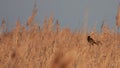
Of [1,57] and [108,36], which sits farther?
[108,36]

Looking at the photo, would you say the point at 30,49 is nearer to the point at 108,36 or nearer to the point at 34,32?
the point at 34,32

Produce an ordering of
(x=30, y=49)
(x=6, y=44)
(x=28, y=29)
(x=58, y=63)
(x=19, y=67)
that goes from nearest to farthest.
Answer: (x=58, y=63)
(x=19, y=67)
(x=30, y=49)
(x=28, y=29)
(x=6, y=44)

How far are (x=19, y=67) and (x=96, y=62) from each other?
920mm

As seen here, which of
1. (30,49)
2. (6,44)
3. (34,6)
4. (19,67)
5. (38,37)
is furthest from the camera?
(38,37)

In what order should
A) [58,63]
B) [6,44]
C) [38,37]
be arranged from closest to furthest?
[58,63], [6,44], [38,37]

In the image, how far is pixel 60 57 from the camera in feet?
1.60

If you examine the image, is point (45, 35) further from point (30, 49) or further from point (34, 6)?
point (34, 6)

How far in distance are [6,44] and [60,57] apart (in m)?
3.02

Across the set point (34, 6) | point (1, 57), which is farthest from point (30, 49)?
point (34, 6)

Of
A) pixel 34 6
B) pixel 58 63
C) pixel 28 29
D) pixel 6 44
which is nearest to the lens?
pixel 58 63

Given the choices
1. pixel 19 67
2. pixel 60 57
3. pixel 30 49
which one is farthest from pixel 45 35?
pixel 60 57

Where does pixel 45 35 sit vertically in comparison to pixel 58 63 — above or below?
below

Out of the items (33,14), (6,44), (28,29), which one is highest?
(33,14)

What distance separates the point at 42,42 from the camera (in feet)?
11.5
